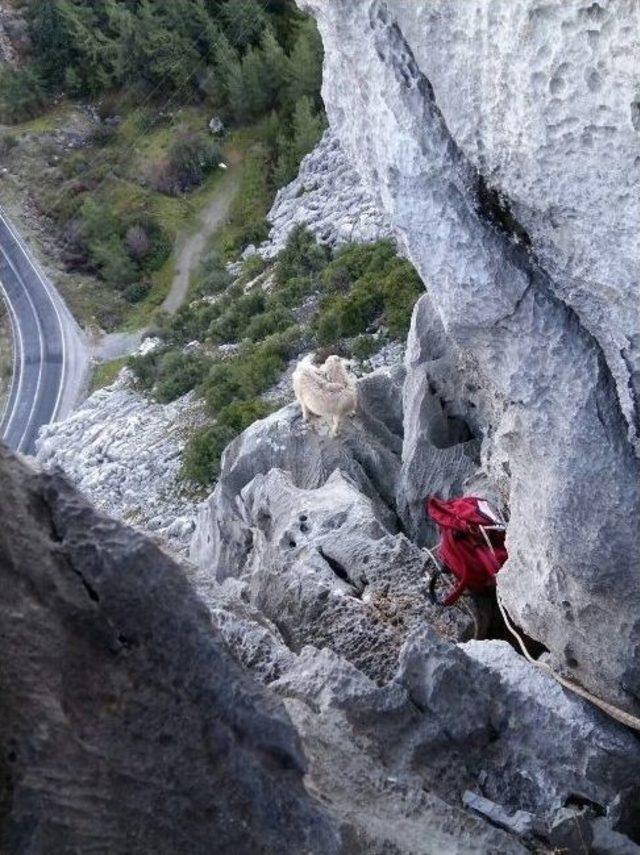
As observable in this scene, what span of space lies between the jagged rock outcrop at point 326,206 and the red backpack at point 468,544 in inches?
988

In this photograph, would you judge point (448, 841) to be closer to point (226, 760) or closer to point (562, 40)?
point (226, 760)

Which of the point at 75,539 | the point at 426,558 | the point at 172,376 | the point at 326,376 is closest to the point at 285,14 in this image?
the point at 172,376

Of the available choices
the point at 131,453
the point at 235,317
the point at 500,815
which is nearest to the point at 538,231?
the point at 500,815

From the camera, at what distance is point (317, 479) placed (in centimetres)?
1434

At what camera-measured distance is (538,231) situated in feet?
22.6

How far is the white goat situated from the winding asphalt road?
89.0 ft

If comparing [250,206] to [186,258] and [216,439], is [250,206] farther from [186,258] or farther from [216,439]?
[216,439]

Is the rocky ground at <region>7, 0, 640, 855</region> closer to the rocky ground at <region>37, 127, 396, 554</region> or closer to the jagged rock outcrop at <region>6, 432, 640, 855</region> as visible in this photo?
the jagged rock outcrop at <region>6, 432, 640, 855</region>

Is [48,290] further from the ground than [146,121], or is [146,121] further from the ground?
[146,121]

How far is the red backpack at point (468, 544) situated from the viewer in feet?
32.6

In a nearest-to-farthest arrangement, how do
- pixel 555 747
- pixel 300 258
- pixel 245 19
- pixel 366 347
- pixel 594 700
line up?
pixel 555 747 < pixel 594 700 < pixel 366 347 < pixel 300 258 < pixel 245 19

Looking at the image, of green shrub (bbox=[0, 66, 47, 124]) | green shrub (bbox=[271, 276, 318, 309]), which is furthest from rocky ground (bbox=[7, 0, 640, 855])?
green shrub (bbox=[0, 66, 47, 124])

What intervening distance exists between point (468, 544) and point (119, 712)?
5.23 metres

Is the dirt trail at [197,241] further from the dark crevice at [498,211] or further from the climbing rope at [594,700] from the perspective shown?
the dark crevice at [498,211]
